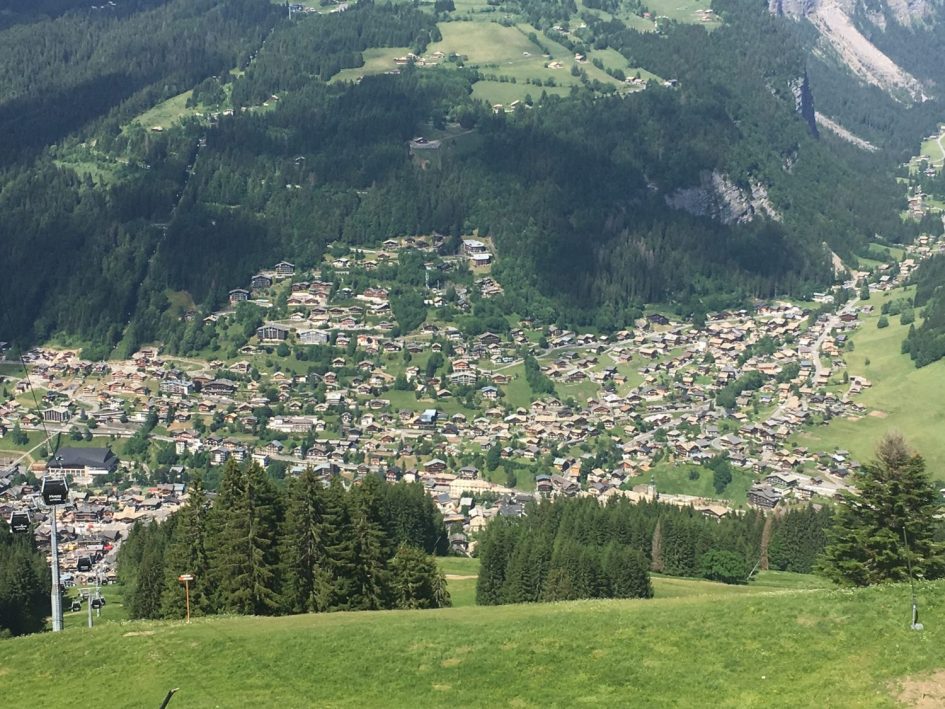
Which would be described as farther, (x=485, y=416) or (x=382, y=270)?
(x=382, y=270)

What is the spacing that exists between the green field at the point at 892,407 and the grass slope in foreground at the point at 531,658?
92.7 metres

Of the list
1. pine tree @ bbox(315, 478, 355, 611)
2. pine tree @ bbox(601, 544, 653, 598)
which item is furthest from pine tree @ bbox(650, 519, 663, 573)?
pine tree @ bbox(315, 478, 355, 611)

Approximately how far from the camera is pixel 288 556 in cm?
6184

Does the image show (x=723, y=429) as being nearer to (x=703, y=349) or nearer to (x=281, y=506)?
(x=703, y=349)

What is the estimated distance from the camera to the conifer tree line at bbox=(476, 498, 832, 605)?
78.2 meters

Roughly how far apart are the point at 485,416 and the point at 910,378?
47.1m

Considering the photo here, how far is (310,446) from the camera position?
147 m

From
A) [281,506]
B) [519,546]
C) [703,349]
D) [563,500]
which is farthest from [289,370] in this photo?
[281,506]

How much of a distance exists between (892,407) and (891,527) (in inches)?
3940

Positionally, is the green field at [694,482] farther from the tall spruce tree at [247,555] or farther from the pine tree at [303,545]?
the tall spruce tree at [247,555]

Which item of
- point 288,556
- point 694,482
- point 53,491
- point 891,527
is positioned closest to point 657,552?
point 891,527

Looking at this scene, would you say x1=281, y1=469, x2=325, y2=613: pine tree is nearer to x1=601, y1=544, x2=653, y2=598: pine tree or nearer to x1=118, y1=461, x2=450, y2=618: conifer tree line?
x1=118, y1=461, x2=450, y2=618: conifer tree line

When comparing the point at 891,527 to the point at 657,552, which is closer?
the point at 891,527

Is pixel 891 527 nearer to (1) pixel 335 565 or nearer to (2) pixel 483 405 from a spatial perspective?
(1) pixel 335 565
